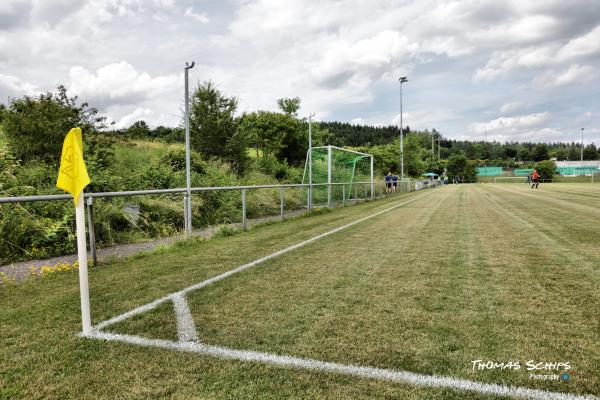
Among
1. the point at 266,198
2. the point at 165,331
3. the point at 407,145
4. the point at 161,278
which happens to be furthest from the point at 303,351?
the point at 407,145

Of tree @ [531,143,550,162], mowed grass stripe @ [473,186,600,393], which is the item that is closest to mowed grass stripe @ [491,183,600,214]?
mowed grass stripe @ [473,186,600,393]

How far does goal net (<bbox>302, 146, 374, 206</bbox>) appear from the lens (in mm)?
17953

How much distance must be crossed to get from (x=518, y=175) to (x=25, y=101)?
117 m

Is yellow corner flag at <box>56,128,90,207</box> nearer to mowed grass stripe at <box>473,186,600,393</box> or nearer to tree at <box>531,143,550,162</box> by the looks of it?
mowed grass stripe at <box>473,186,600,393</box>

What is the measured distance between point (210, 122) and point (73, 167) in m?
20.6

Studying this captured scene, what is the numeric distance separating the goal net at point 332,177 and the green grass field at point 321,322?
34.1ft

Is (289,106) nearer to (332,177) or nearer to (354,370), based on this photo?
(332,177)

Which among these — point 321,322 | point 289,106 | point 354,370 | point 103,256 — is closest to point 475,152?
point 289,106

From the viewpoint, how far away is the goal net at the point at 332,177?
707 inches

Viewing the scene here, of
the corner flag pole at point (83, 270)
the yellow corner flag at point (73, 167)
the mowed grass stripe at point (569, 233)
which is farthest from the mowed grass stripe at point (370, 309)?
the yellow corner flag at point (73, 167)

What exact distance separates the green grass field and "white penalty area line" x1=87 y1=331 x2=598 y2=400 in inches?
A: 2.3

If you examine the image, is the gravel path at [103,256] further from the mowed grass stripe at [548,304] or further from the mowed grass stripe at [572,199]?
the mowed grass stripe at [572,199]

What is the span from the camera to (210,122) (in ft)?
76.0

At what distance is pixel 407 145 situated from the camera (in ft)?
199
